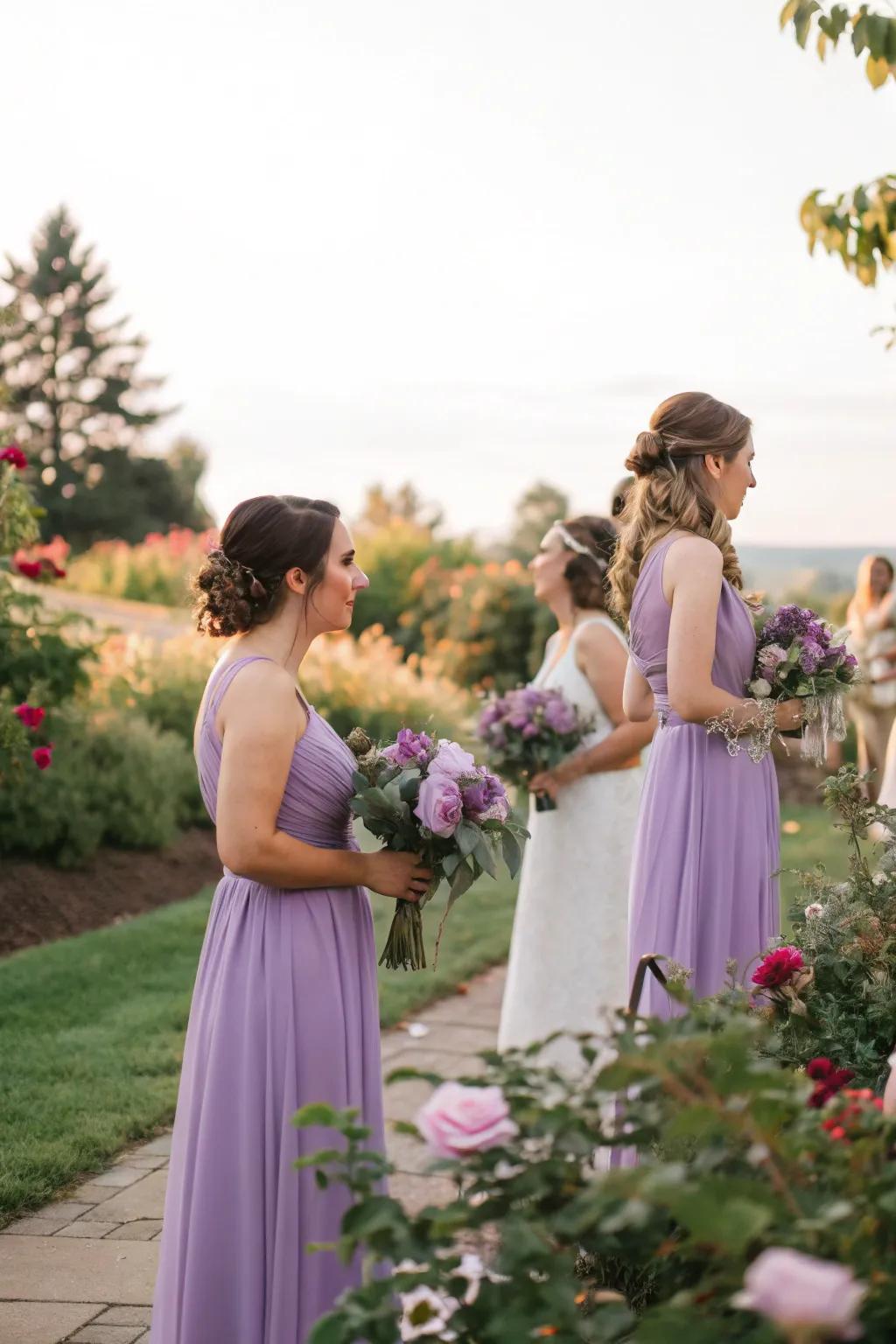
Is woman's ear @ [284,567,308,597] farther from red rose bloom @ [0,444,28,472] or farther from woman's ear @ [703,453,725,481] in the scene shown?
red rose bloom @ [0,444,28,472]

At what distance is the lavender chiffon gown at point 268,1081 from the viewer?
2.72 meters

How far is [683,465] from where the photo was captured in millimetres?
3840

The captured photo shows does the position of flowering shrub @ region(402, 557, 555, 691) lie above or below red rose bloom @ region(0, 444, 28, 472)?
below

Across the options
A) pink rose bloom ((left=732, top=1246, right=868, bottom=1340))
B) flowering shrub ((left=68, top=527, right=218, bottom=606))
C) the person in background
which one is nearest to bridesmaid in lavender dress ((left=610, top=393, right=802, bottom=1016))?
pink rose bloom ((left=732, top=1246, right=868, bottom=1340))

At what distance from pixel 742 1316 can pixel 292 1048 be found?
153 centimetres

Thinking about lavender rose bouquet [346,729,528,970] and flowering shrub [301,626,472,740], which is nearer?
lavender rose bouquet [346,729,528,970]

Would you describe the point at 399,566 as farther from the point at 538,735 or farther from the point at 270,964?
the point at 270,964

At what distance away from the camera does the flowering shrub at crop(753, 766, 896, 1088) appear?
277cm

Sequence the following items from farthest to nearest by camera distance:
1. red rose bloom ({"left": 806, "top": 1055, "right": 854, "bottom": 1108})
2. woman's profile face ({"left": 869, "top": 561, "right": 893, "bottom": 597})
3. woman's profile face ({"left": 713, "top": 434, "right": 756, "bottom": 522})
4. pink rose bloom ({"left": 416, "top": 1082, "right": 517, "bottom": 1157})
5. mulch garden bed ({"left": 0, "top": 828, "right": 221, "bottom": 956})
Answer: woman's profile face ({"left": 869, "top": 561, "right": 893, "bottom": 597})
mulch garden bed ({"left": 0, "top": 828, "right": 221, "bottom": 956})
woman's profile face ({"left": 713, "top": 434, "right": 756, "bottom": 522})
red rose bloom ({"left": 806, "top": 1055, "right": 854, "bottom": 1108})
pink rose bloom ({"left": 416, "top": 1082, "right": 517, "bottom": 1157})

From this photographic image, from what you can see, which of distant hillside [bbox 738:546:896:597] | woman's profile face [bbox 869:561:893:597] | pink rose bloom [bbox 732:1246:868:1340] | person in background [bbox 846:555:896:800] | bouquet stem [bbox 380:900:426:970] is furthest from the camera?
distant hillside [bbox 738:546:896:597]

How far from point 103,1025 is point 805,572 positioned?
16836 millimetres

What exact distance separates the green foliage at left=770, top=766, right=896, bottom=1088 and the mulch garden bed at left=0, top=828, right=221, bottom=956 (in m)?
5.45

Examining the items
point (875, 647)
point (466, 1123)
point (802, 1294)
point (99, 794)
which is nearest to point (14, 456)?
point (99, 794)

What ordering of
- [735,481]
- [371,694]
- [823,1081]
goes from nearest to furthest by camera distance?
[823,1081] → [735,481] → [371,694]
